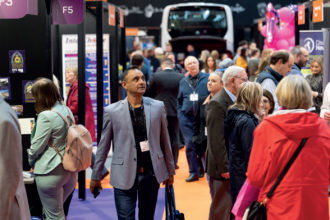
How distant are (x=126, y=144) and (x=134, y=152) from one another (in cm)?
9

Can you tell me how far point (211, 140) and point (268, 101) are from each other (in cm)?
64

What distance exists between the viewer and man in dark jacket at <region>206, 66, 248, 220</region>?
11.9ft

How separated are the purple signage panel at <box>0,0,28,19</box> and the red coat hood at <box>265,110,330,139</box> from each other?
2384mm

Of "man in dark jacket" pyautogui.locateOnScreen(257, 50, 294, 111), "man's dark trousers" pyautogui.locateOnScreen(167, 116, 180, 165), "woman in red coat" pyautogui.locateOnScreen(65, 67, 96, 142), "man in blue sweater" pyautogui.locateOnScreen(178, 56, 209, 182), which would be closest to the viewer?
"man in dark jacket" pyautogui.locateOnScreen(257, 50, 294, 111)

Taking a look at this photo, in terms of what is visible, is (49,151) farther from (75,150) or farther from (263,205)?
(263,205)

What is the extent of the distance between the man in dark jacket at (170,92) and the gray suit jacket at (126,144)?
3243mm

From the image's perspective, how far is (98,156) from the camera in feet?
11.1

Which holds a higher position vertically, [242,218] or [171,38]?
[171,38]

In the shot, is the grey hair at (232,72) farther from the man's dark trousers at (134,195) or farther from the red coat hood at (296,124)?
the red coat hood at (296,124)

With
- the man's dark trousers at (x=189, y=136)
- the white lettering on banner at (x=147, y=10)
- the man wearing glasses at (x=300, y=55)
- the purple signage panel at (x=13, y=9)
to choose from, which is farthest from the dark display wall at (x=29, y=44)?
the white lettering on banner at (x=147, y=10)

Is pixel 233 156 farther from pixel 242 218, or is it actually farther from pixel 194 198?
pixel 194 198

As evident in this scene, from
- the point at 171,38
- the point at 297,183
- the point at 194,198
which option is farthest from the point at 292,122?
the point at 171,38

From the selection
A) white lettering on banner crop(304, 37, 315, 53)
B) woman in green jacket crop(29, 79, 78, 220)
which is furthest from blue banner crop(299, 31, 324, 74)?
woman in green jacket crop(29, 79, 78, 220)

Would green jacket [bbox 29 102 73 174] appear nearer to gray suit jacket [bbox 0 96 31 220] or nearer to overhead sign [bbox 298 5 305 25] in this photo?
gray suit jacket [bbox 0 96 31 220]
